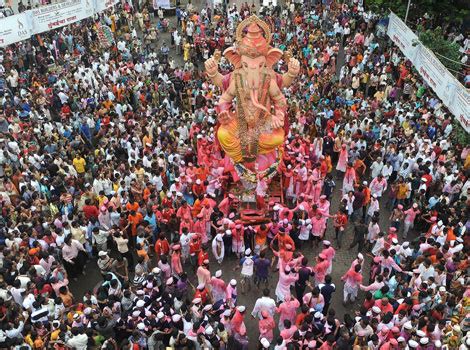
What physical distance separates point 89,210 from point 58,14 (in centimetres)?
986

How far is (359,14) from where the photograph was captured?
20.6 meters

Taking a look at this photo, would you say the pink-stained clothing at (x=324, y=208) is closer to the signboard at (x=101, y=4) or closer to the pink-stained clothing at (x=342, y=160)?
the pink-stained clothing at (x=342, y=160)

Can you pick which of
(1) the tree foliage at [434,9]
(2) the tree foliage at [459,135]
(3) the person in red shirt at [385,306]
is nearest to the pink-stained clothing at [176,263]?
(3) the person in red shirt at [385,306]

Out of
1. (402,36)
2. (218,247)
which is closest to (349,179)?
(218,247)

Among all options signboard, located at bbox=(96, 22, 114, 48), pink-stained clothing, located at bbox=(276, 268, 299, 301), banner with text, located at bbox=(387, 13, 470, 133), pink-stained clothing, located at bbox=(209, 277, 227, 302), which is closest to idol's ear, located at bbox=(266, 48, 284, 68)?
pink-stained clothing, located at bbox=(276, 268, 299, 301)

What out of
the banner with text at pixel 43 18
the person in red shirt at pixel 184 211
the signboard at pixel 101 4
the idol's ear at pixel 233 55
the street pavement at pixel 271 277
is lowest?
the street pavement at pixel 271 277

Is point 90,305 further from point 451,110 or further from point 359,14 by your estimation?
point 359,14

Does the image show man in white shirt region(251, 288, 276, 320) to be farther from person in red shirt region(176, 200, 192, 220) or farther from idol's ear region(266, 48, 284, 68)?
idol's ear region(266, 48, 284, 68)

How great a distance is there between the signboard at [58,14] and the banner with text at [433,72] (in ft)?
35.6

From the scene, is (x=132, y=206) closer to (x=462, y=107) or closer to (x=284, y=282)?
(x=284, y=282)

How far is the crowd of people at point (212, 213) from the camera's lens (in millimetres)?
7703

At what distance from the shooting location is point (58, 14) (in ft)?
56.8

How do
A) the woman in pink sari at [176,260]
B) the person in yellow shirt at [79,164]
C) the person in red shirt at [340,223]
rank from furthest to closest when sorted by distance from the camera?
1. the person in yellow shirt at [79,164]
2. the person in red shirt at [340,223]
3. the woman in pink sari at [176,260]

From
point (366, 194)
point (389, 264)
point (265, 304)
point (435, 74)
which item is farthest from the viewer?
point (435, 74)
